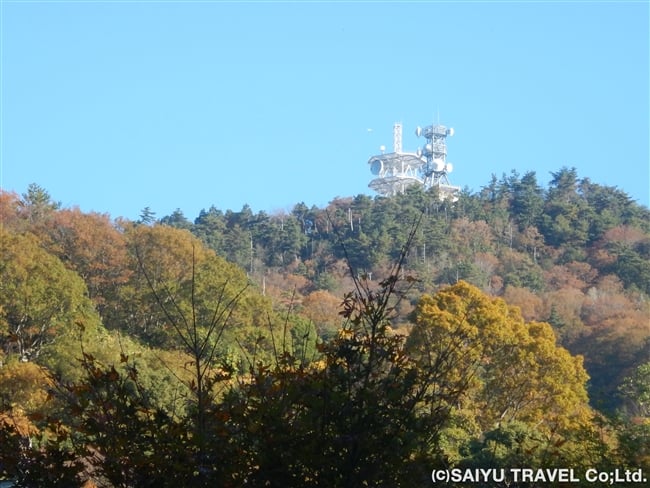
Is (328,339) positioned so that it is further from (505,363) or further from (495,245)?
(495,245)

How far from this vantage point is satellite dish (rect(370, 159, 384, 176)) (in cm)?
7162

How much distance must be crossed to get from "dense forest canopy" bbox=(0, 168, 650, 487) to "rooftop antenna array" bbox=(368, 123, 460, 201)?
5306 mm

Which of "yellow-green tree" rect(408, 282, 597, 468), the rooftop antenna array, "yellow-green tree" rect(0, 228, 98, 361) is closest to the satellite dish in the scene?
the rooftop antenna array

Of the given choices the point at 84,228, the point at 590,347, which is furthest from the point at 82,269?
the point at 590,347

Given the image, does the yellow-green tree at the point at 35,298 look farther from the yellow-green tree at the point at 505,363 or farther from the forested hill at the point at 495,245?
the forested hill at the point at 495,245

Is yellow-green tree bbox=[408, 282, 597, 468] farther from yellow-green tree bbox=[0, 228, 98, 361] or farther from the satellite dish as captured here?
the satellite dish

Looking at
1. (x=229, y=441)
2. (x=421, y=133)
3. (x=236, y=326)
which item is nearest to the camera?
(x=229, y=441)

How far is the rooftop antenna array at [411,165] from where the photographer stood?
230ft

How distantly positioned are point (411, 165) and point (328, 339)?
64662 mm

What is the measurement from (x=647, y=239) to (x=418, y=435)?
172 feet

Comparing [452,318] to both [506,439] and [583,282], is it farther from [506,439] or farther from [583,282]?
[583,282]

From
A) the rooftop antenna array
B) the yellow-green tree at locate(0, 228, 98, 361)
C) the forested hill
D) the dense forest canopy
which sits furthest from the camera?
the rooftop antenna array

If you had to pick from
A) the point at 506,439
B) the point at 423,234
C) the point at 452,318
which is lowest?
the point at 506,439

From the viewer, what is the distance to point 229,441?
4.84 m
